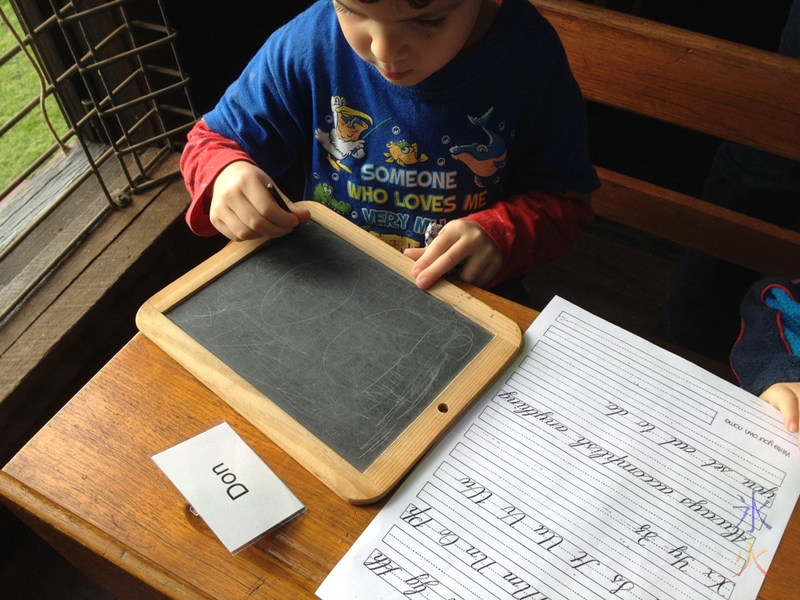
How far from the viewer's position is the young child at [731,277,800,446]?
660 mm

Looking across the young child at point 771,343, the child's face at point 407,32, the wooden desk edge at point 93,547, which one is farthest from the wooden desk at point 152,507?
the child's face at point 407,32

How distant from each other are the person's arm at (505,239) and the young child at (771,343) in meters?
0.24

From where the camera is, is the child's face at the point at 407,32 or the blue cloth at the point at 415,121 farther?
→ the blue cloth at the point at 415,121

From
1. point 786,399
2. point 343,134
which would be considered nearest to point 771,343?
point 786,399

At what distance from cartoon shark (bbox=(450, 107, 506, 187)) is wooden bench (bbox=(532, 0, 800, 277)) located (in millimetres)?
273

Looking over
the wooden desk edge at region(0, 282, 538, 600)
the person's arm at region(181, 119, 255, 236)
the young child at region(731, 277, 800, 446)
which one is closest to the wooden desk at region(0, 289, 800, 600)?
the wooden desk edge at region(0, 282, 538, 600)

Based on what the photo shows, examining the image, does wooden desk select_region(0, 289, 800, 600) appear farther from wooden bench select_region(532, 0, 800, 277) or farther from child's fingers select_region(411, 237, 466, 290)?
→ wooden bench select_region(532, 0, 800, 277)

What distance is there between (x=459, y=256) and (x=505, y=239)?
0.09 m

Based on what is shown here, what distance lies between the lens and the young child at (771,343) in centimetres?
66

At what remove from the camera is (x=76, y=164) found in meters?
1.25

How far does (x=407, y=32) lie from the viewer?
24.5 inches

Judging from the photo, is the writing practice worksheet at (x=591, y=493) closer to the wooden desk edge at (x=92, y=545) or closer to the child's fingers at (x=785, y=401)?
the child's fingers at (x=785, y=401)

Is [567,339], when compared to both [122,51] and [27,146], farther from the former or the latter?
[27,146]

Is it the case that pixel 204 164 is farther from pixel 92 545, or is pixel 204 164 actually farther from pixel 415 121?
pixel 92 545
